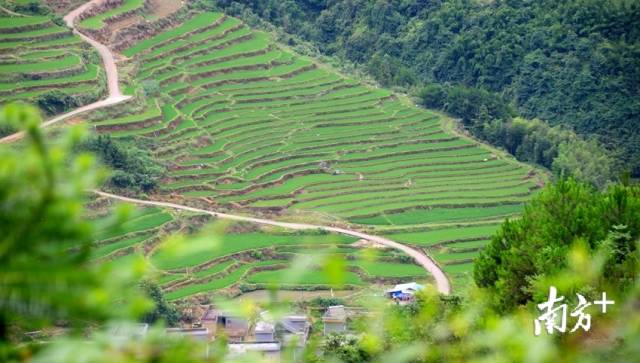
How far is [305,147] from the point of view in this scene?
21234 mm

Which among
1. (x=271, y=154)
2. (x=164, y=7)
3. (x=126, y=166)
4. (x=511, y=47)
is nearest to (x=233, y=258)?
(x=126, y=166)

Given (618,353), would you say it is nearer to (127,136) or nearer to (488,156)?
(127,136)


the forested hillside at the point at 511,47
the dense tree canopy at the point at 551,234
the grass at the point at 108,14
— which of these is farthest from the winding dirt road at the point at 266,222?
the forested hillside at the point at 511,47

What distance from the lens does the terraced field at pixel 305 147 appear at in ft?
61.3

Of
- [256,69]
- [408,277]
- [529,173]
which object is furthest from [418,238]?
[256,69]

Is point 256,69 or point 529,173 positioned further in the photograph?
point 256,69

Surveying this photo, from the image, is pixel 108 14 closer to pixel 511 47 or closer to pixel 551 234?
pixel 511 47

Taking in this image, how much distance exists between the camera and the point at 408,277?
53.5 ft

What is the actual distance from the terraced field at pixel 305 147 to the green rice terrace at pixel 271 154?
0.04 meters

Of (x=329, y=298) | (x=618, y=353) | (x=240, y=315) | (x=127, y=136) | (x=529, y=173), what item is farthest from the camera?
(x=529, y=173)

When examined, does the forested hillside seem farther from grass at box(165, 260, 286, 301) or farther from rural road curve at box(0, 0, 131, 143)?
grass at box(165, 260, 286, 301)

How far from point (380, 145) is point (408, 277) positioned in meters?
→ 6.00

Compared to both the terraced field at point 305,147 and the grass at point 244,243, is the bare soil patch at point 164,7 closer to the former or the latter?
the terraced field at point 305,147

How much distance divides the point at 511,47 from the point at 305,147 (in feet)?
26.6
